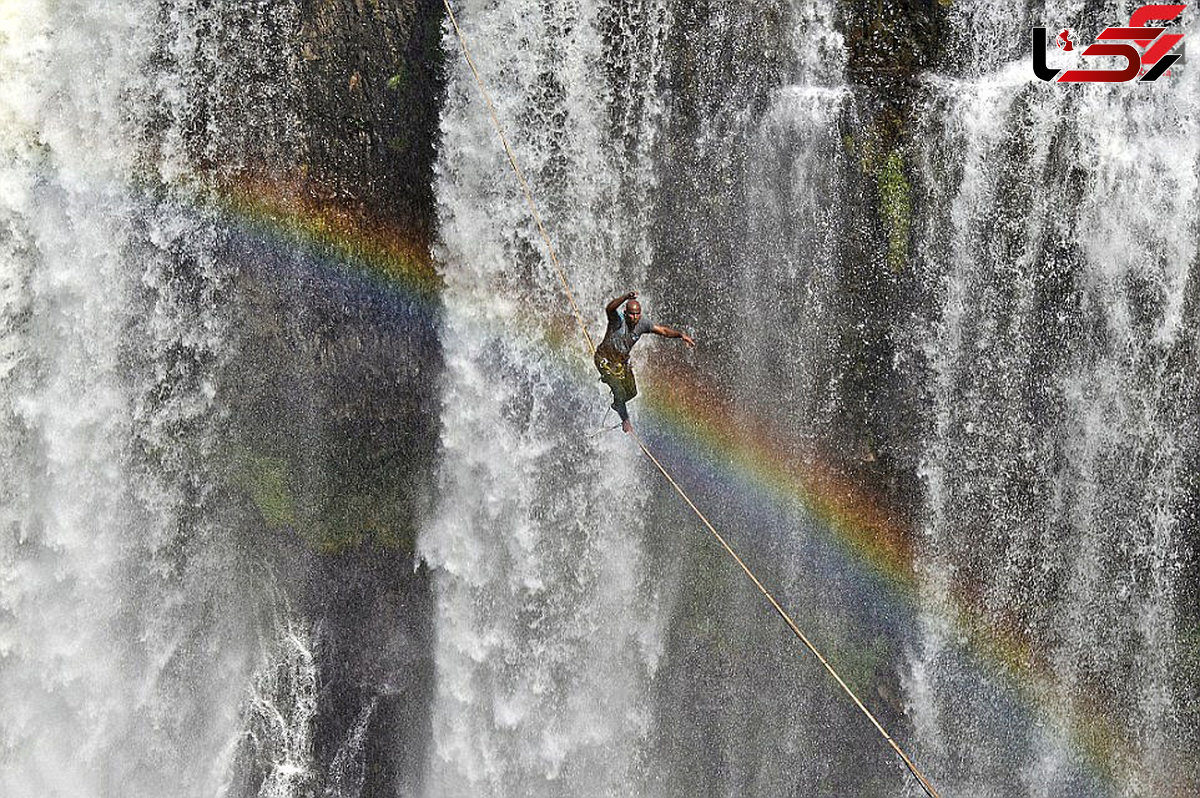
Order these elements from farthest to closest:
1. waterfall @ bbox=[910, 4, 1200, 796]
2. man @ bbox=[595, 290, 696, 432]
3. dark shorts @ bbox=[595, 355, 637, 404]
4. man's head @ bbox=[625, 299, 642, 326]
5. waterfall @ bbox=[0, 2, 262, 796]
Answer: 1. waterfall @ bbox=[0, 2, 262, 796]
2. waterfall @ bbox=[910, 4, 1200, 796]
3. dark shorts @ bbox=[595, 355, 637, 404]
4. man @ bbox=[595, 290, 696, 432]
5. man's head @ bbox=[625, 299, 642, 326]

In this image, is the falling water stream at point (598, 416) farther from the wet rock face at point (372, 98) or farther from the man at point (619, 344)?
the man at point (619, 344)

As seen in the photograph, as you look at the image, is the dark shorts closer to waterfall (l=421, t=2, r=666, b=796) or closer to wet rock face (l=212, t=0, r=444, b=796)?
waterfall (l=421, t=2, r=666, b=796)

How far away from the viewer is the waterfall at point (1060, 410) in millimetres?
8312

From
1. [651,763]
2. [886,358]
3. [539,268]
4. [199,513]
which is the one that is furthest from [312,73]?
[651,763]

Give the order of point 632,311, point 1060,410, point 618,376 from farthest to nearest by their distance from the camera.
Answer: point 1060,410
point 618,376
point 632,311

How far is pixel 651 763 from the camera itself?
9070mm

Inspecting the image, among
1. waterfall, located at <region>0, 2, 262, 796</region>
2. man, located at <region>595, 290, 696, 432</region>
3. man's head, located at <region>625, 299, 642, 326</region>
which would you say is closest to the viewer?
man's head, located at <region>625, 299, 642, 326</region>

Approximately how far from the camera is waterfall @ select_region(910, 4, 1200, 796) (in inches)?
327

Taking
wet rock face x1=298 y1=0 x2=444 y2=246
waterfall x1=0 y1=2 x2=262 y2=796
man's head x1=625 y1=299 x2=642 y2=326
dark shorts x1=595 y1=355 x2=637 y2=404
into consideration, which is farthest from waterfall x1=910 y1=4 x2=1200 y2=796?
waterfall x1=0 y1=2 x2=262 y2=796

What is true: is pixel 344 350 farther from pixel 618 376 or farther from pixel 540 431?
pixel 618 376

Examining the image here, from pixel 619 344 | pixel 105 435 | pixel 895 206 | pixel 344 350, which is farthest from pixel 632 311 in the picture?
pixel 105 435

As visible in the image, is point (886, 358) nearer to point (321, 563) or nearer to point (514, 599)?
point (514, 599)

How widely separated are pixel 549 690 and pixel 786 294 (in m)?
3.82

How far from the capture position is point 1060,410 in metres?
8.48
